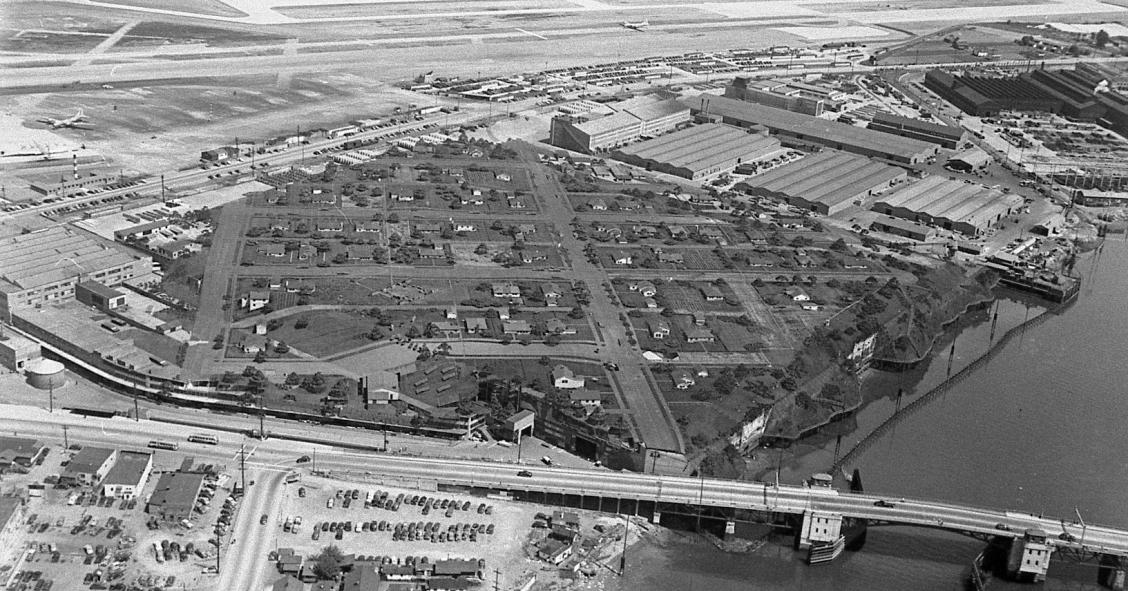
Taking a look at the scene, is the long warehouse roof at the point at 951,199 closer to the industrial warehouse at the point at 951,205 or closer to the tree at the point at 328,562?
the industrial warehouse at the point at 951,205

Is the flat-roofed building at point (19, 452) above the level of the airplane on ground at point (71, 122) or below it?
below

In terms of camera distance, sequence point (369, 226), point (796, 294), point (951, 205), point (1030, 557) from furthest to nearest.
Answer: point (951, 205) < point (369, 226) < point (796, 294) < point (1030, 557)

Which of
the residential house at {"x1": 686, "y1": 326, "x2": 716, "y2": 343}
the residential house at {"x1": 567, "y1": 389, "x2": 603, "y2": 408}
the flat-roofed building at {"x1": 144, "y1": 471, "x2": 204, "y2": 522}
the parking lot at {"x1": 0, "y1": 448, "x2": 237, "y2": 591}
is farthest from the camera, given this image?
the residential house at {"x1": 686, "y1": 326, "x2": 716, "y2": 343}

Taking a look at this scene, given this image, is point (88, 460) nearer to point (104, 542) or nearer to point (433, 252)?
point (104, 542)

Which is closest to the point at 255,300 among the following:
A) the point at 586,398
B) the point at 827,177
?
the point at 586,398

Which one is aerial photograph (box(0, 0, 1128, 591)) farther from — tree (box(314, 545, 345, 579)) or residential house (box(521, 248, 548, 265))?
residential house (box(521, 248, 548, 265))

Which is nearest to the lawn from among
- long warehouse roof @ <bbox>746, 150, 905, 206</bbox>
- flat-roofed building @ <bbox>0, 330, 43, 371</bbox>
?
flat-roofed building @ <bbox>0, 330, 43, 371</bbox>

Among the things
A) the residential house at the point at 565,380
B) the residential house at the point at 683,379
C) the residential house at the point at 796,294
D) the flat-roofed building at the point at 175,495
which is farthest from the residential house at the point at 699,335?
the flat-roofed building at the point at 175,495
